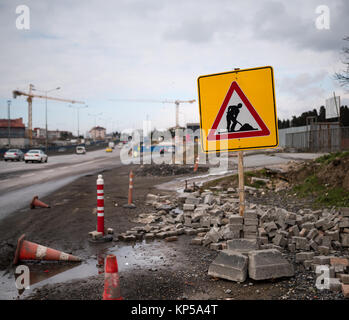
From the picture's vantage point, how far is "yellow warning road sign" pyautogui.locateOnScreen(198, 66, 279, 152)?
530 cm

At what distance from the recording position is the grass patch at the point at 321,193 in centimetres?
996

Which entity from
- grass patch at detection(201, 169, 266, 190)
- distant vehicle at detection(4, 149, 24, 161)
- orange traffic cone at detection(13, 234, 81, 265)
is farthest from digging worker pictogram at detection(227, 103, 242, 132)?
distant vehicle at detection(4, 149, 24, 161)

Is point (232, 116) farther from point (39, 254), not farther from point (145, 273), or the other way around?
point (39, 254)

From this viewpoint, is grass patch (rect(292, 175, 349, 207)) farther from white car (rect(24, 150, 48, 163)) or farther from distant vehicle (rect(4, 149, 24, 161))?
distant vehicle (rect(4, 149, 24, 161))

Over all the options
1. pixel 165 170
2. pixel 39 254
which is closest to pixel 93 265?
pixel 39 254

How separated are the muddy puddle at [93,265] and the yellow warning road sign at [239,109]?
2125 millimetres

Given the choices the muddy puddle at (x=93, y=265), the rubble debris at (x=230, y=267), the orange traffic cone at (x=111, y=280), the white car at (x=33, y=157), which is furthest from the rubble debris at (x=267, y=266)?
the white car at (x=33, y=157)

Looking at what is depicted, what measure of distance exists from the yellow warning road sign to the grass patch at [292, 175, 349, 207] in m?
5.37

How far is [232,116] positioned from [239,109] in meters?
0.15

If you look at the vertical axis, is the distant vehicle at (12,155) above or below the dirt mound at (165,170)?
above

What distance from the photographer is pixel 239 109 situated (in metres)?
5.40

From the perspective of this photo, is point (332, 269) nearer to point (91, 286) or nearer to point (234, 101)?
point (234, 101)

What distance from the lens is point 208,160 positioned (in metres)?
29.0

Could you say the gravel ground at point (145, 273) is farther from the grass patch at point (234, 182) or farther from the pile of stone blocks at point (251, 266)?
the grass patch at point (234, 182)
